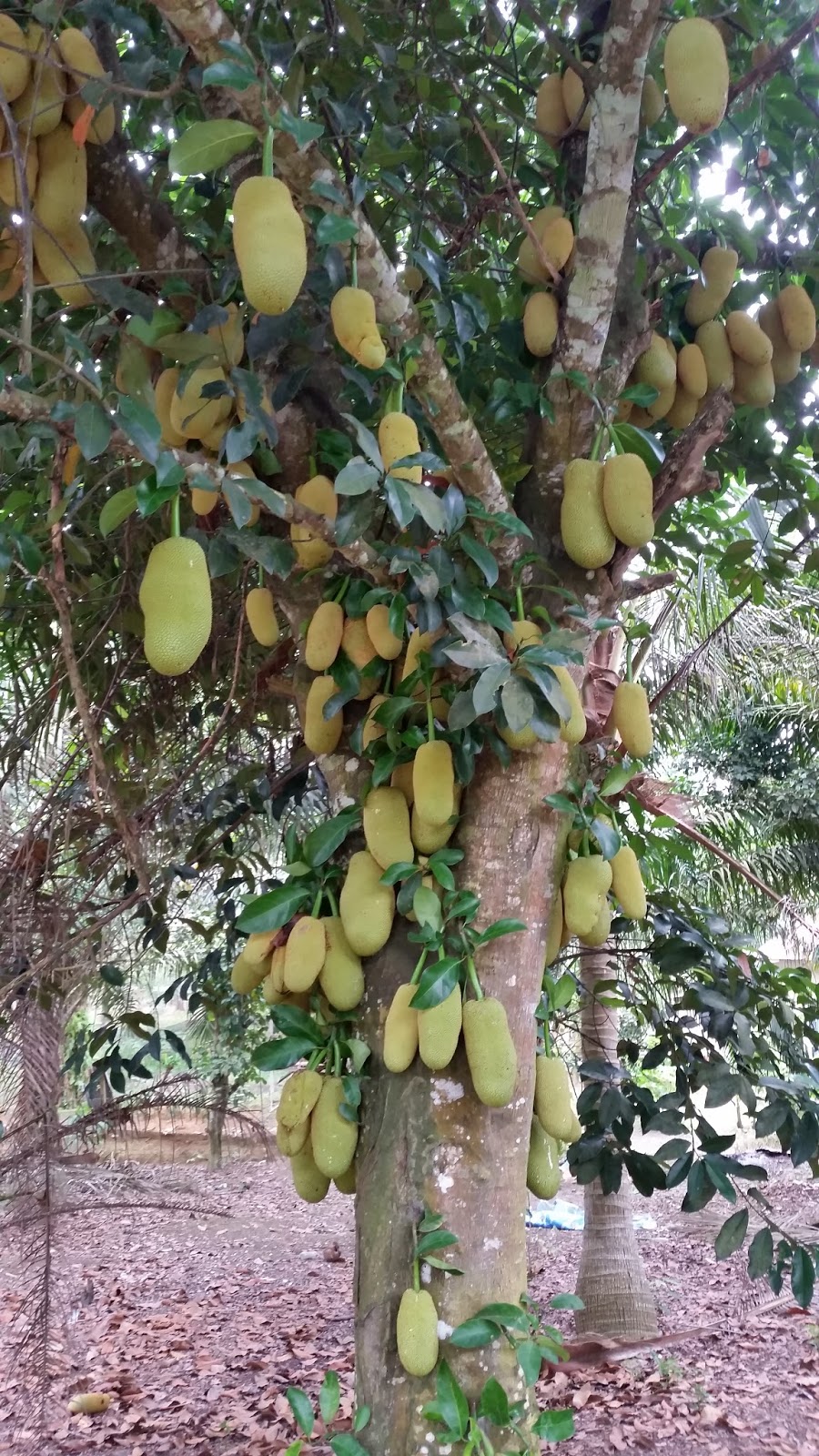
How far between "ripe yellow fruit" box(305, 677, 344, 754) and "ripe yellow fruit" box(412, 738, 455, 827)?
0.62 feet

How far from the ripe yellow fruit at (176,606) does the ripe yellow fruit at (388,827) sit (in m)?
0.45

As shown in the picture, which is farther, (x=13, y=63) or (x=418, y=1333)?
(x=13, y=63)

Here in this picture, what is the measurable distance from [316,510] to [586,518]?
0.36m

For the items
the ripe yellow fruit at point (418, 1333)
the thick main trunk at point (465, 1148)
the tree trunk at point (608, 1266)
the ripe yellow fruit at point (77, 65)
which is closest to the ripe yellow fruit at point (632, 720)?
the thick main trunk at point (465, 1148)

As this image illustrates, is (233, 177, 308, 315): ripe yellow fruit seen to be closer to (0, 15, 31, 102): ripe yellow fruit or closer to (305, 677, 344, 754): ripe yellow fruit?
(0, 15, 31, 102): ripe yellow fruit

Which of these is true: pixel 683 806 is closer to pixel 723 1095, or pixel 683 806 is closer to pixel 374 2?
pixel 723 1095

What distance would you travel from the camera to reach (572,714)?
4.24ft

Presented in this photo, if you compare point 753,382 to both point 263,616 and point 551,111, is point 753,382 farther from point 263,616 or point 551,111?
point 263,616

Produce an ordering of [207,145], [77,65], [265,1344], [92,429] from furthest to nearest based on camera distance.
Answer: [265,1344], [77,65], [207,145], [92,429]

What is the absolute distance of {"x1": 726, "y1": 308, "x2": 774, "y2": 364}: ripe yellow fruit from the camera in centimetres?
175

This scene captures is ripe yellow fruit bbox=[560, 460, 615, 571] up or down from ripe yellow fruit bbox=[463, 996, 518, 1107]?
up

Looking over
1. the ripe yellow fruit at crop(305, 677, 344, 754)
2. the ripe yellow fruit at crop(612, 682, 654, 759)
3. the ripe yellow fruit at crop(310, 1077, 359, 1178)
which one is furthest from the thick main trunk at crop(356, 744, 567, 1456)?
the ripe yellow fruit at crop(305, 677, 344, 754)

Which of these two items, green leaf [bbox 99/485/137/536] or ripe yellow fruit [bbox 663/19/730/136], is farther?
ripe yellow fruit [bbox 663/19/730/136]

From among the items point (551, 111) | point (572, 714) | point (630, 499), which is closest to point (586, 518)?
point (630, 499)
